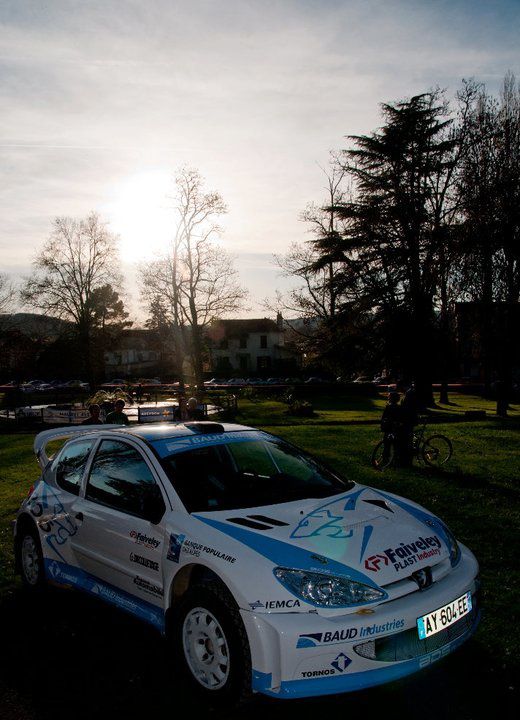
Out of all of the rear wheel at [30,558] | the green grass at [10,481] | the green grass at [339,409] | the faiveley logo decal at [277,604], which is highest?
the faiveley logo decal at [277,604]

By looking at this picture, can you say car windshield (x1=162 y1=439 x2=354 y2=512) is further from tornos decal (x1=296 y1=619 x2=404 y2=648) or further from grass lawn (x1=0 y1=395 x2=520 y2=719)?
grass lawn (x1=0 y1=395 x2=520 y2=719)

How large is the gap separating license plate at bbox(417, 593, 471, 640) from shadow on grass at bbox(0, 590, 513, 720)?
0.48 meters

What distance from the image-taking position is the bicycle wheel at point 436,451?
12258 millimetres

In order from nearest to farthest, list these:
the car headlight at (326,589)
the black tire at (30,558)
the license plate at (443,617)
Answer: the car headlight at (326,589) → the license plate at (443,617) → the black tire at (30,558)

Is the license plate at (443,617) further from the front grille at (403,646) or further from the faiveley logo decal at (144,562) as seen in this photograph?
the faiveley logo decal at (144,562)

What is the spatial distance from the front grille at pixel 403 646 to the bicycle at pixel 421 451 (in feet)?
27.1

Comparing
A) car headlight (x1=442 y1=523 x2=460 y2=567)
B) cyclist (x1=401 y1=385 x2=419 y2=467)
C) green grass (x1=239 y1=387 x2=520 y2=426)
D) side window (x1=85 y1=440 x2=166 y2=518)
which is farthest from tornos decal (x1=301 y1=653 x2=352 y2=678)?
green grass (x1=239 y1=387 x2=520 y2=426)

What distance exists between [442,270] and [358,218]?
23.1ft

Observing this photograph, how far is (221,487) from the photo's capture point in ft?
15.0

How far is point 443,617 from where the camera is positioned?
3.67 metres

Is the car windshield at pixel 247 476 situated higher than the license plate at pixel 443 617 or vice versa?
the car windshield at pixel 247 476

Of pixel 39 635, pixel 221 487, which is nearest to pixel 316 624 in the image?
pixel 221 487

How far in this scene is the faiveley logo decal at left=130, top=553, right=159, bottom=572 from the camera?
4160 mm

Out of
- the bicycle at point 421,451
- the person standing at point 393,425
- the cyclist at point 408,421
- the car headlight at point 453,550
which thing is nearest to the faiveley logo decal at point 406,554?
the car headlight at point 453,550
